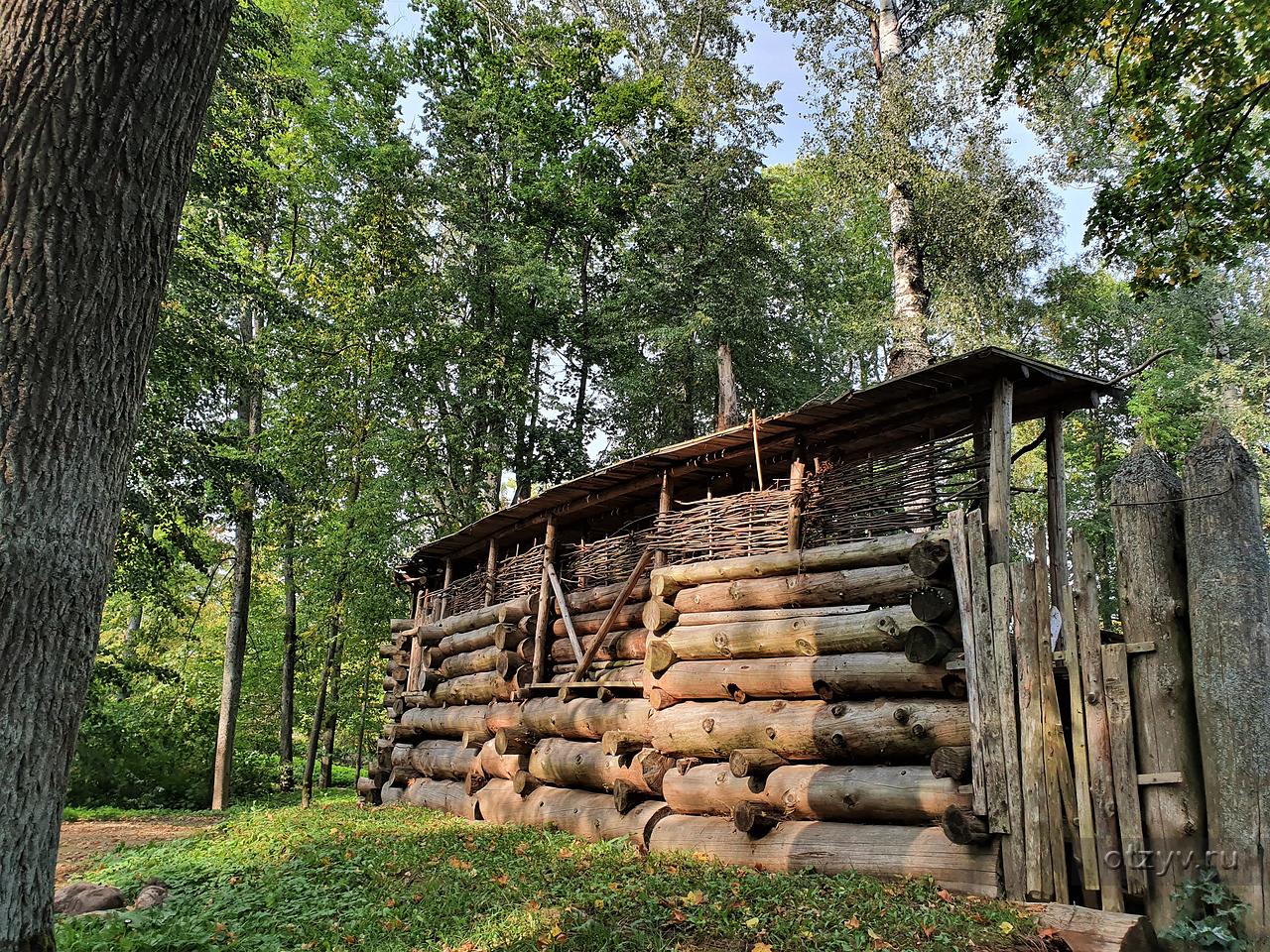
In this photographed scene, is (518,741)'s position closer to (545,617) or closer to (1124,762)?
(545,617)

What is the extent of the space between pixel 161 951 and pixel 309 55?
23640mm

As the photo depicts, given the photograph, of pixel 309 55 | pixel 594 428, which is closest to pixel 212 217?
pixel 309 55

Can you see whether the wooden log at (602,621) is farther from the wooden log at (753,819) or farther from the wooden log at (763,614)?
the wooden log at (753,819)

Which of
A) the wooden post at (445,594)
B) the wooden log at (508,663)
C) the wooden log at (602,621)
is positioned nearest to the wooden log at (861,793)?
the wooden log at (602,621)

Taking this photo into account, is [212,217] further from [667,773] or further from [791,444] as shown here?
[667,773]

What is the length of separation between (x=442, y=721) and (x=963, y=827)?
11.6 metres

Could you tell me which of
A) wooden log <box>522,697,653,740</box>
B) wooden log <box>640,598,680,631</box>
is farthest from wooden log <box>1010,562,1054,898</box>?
wooden log <box>522,697,653,740</box>

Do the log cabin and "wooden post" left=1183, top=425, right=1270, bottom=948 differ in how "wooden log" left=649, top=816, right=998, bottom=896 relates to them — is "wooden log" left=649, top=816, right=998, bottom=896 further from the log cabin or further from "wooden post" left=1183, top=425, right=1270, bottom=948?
"wooden post" left=1183, top=425, right=1270, bottom=948

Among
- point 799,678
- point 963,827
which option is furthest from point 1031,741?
point 799,678

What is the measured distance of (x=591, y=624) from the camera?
1231 cm

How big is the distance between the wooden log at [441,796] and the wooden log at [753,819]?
21.1ft

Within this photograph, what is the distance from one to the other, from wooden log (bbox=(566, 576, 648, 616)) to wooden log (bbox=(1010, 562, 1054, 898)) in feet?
19.3

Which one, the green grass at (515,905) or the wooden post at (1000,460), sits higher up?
the wooden post at (1000,460)

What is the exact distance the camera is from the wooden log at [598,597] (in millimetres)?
11492
